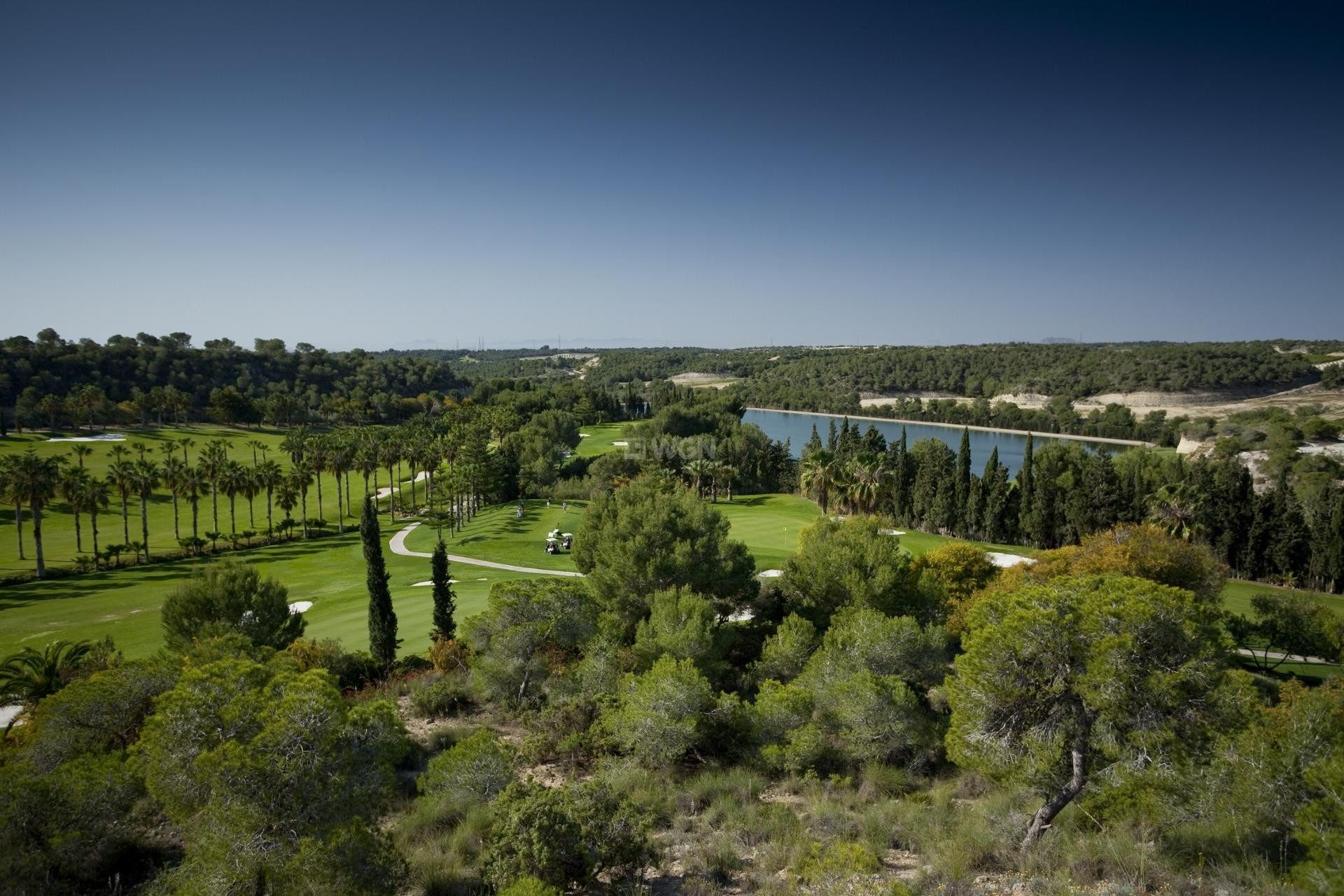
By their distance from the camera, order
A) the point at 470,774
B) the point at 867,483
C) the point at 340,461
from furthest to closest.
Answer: the point at 340,461, the point at 867,483, the point at 470,774

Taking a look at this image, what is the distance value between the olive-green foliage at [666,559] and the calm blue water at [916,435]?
67.7m

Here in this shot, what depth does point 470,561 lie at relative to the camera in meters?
42.5

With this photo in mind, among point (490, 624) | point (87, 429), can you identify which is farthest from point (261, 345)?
Answer: point (490, 624)

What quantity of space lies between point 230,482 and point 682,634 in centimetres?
4375

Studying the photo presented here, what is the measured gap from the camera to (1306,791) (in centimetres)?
1001

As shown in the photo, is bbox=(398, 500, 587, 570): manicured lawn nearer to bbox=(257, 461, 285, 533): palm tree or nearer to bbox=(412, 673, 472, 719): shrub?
bbox=(257, 461, 285, 533): palm tree

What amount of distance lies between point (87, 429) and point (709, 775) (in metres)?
101

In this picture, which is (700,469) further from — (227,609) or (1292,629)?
(227,609)

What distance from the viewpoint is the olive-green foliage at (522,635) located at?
19.2 m

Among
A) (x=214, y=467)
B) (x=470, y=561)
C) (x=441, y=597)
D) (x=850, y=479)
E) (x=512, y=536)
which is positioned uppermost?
(x=214, y=467)

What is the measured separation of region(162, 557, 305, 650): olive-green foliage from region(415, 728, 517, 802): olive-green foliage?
1169 centimetres

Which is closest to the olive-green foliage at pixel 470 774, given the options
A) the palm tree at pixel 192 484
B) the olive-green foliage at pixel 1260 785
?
the olive-green foliage at pixel 1260 785

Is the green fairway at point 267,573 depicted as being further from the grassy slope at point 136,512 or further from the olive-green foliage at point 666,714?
the olive-green foliage at point 666,714

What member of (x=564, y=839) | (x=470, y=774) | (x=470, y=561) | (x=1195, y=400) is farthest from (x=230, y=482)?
(x=1195, y=400)
